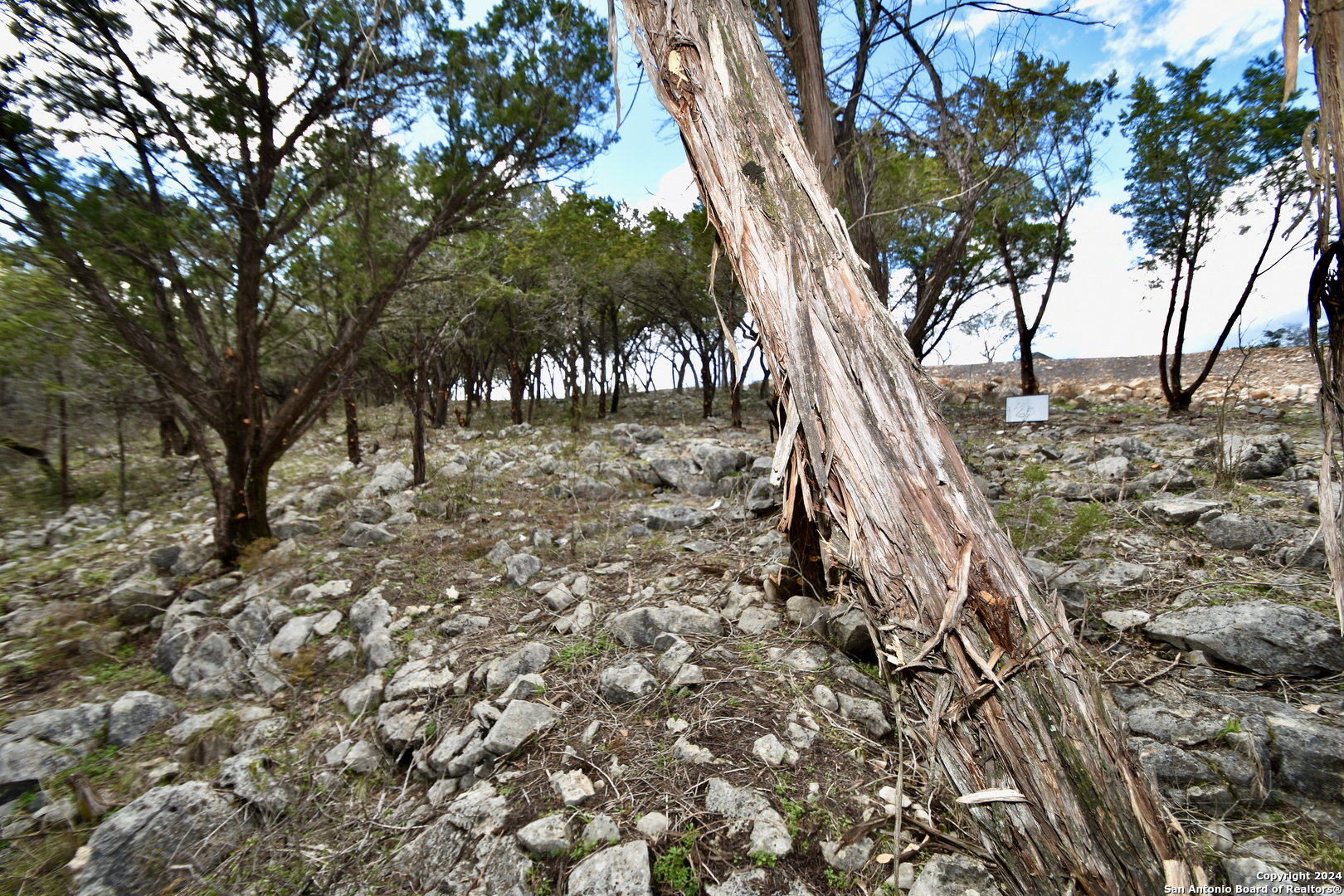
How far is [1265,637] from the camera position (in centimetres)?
230

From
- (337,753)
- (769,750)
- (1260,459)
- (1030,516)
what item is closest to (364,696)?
(337,753)

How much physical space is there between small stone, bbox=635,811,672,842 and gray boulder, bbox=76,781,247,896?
64.8 inches

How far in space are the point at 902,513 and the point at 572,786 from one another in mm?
1463

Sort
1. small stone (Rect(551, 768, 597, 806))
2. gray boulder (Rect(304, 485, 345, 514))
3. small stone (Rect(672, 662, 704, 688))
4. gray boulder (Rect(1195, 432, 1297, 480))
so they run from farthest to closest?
gray boulder (Rect(304, 485, 345, 514)) → gray boulder (Rect(1195, 432, 1297, 480)) → small stone (Rect(672, 662, 704, 688)) → small stone (Rect(551, 768, 597, 806))

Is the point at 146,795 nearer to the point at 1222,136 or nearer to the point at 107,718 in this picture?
the point at 107,718

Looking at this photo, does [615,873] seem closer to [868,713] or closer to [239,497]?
[868,713]

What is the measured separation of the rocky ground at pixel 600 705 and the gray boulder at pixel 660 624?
0.01 m

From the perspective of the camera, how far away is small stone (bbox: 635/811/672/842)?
175 cm

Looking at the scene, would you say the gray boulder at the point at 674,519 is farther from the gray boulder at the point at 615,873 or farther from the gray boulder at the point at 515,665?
the gray boulder at the point at 615,873

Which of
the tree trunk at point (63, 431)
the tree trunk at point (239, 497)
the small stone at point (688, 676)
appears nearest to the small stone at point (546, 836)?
the small stone at point (688, 676)

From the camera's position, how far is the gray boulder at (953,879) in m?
1.47

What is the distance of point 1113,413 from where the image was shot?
1020 centimetres

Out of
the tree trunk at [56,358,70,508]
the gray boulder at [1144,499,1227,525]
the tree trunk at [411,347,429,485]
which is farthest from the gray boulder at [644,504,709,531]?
the tree trunk at [56,358,70,508]

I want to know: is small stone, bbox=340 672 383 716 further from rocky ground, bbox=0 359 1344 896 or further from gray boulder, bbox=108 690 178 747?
gray boulder, bbox=108 690 178 747
